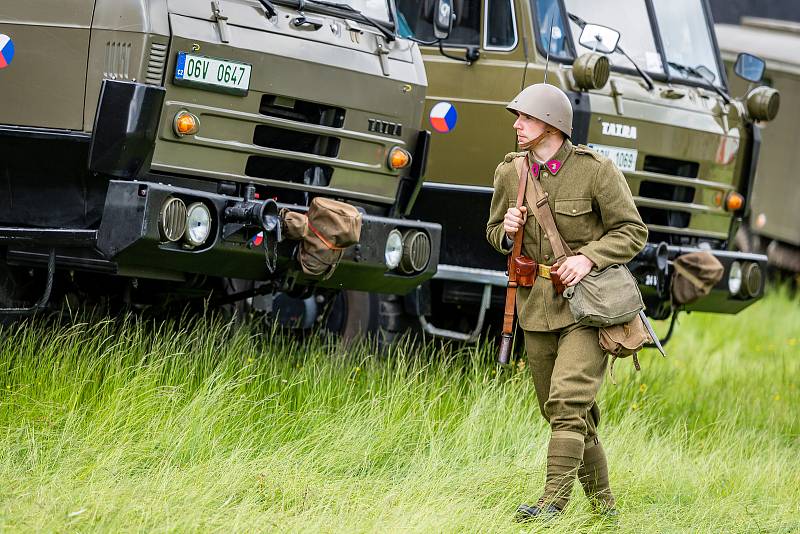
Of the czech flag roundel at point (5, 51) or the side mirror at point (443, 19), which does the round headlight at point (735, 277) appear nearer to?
the side mirror at point (443, 19)

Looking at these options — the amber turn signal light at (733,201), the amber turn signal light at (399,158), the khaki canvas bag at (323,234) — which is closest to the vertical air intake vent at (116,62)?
the khaki canvas bag at (323,234)

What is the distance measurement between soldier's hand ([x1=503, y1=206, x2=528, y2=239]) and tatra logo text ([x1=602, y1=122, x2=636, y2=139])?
10.2 ft

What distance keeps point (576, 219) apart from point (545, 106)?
456 mm

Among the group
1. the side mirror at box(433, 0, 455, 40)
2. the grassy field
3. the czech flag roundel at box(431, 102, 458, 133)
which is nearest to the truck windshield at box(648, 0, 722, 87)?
the czech flag roundel at box(431, 102, 458, 133)

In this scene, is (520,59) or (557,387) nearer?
(557,387)

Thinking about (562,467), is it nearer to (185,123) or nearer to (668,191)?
(185,123)

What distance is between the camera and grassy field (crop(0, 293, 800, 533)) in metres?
5.00

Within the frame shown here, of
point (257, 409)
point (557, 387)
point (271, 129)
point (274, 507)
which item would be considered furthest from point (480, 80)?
point (274, 507)

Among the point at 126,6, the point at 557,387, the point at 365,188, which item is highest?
the point at 126,6

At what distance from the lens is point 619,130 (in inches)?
338

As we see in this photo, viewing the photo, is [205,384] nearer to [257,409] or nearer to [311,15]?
[257,409]

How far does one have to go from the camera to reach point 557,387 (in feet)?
17.7

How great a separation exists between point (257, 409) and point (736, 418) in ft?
9.87

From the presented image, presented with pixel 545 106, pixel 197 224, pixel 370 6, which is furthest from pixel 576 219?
pixel 370 6
